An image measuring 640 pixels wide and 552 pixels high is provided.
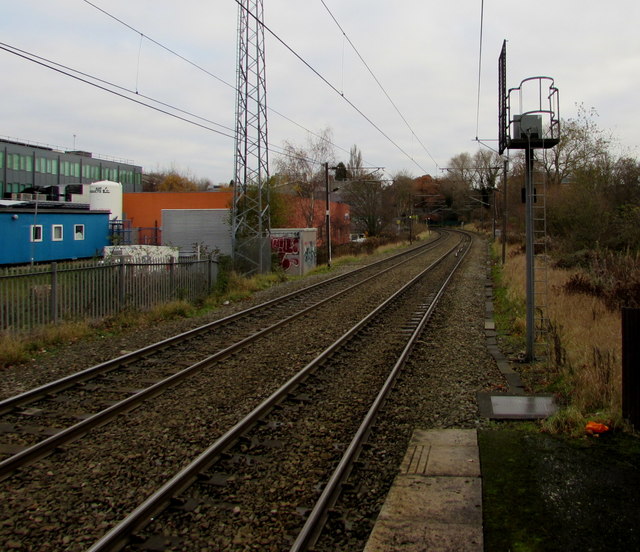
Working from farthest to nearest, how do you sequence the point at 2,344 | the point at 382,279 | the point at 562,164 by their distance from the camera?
the point at 562,164
the point at 382,279
the point at 2,344

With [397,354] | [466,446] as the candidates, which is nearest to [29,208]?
[397,354]

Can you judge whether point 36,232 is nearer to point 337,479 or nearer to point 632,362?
point 337,479

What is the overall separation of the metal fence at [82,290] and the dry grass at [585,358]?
353 inches

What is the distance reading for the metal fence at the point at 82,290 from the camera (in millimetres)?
11320

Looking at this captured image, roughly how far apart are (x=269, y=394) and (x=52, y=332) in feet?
19.1

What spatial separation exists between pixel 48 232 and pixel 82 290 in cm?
2339

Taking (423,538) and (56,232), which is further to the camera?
(56,232)

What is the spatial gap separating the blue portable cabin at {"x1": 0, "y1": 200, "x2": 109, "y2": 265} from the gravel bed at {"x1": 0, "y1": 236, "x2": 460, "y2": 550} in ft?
82.1

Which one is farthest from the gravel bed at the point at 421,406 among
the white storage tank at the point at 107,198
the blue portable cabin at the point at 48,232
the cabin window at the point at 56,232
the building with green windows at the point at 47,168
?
the building with green windows at the point at 47,168

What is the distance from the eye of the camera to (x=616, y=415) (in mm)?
6219

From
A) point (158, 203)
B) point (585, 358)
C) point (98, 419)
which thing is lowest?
point (98, 419)

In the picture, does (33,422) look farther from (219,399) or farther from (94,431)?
(219,399)

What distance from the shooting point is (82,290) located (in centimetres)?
1316

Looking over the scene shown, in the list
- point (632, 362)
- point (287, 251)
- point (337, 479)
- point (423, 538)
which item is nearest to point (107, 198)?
point (287, 251)
